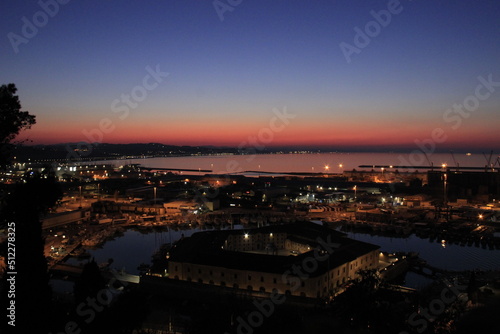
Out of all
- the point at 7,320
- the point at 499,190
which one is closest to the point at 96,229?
the point at 7,320

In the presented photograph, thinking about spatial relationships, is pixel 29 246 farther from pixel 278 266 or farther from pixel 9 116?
pixel 278 266

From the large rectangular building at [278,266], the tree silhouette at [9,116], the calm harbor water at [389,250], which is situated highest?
the tree silhouette at [9,116]

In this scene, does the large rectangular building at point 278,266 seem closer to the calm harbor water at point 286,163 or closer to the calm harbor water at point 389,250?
the calm harbor water at point 389,250

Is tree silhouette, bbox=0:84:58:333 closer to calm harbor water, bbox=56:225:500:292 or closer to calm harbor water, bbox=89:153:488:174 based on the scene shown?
calm harbor water, bbox=56:225:500:292


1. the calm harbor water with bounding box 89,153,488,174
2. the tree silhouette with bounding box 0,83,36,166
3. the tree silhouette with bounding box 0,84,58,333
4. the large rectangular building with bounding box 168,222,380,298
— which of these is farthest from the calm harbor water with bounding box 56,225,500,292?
the calm harbor water with bounding box 89,153,488,174

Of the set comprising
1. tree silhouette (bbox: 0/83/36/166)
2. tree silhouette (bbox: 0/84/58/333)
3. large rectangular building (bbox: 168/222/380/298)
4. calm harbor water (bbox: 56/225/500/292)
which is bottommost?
calm harbor water (bbox: 56/225/500/292)

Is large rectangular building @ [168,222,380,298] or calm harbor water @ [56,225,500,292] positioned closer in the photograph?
large rectangular building @ [168,222,380,298]

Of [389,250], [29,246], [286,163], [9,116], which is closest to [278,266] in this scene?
[29,246]

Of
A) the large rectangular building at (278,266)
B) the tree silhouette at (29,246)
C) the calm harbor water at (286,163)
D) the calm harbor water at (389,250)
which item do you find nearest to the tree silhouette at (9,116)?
the tree silhouette at (29,246)
